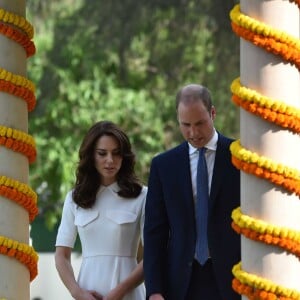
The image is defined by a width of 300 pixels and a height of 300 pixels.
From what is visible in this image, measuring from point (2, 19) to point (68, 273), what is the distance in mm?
2063

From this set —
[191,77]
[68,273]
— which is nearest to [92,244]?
[68,273]

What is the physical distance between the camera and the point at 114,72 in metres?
22.4

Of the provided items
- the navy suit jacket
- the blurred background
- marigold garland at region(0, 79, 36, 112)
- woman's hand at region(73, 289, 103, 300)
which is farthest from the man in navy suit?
the blurred background

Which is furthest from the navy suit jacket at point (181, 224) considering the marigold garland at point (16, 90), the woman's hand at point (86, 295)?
the marigold garland at point (16, 90)

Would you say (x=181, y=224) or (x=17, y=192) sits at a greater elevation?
(x=17, y=192)

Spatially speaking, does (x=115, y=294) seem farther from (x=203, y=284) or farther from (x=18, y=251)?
(x=18, y=251)

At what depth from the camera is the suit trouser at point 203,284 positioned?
674cm

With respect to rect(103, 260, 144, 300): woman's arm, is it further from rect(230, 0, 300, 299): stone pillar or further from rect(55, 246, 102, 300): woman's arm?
rect(230, 0, 300, 299): stone pillar

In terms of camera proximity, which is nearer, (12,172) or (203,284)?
(12,172)

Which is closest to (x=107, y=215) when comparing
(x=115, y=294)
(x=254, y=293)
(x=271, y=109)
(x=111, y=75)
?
(x=115, y=294)

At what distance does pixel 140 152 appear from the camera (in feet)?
71.6

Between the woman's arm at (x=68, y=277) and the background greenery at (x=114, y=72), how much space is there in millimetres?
13199

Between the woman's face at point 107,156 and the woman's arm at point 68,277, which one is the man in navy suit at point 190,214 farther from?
the woman's arm at point 68,277

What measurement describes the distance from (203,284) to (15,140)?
1.35m
